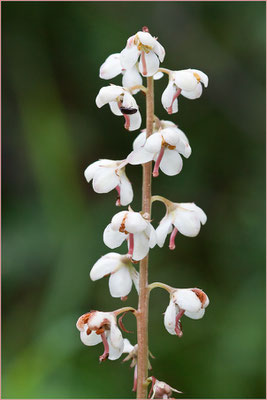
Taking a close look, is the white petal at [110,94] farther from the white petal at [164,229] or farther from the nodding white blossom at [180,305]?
the nodding white blossom at [180,305]

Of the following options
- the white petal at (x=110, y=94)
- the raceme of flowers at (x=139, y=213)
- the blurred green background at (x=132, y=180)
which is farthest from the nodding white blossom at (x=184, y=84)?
the blurred green background at (x=132, y=180)

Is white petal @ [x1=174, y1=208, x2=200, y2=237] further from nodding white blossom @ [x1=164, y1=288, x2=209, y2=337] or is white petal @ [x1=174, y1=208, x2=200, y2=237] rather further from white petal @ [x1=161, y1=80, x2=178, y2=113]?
white petal @ [x1=161, y1=80, x2=178, y2=113]

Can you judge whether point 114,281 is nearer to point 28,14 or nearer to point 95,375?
point 95,375

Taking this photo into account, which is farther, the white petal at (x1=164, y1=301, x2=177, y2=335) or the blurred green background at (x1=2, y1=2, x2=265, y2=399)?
the blurred green background at (x1=2, y1=2, x2=265, y2=399)

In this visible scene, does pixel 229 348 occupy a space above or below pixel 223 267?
below

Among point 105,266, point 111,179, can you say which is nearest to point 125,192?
point 111,179

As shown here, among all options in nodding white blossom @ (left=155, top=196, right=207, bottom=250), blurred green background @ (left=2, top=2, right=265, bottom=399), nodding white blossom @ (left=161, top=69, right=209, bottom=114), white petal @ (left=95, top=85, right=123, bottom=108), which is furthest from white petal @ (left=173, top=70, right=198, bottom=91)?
blurred green background @ (left=2, top=2, right=265, bottom=399)

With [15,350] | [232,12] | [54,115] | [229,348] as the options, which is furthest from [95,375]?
[232,12]
